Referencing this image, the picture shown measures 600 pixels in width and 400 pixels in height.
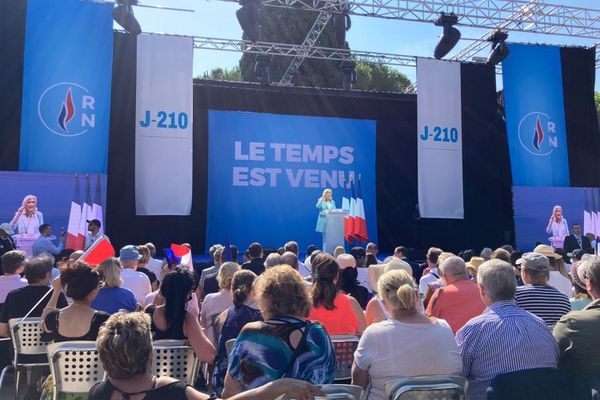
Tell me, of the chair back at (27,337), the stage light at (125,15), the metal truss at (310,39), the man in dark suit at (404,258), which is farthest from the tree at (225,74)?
the chair back at (27,337)

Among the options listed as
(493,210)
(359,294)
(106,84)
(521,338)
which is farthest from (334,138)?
(521,338)

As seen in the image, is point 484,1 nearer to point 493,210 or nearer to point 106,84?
point 493,210

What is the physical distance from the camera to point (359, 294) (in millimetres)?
3541

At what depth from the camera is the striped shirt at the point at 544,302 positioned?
8.58 ft

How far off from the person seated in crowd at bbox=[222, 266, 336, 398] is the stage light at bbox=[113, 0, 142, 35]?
7667 mm

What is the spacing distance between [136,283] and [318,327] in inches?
96.1

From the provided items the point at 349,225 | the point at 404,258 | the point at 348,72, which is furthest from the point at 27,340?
the point at 348,72

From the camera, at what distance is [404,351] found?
1966mm

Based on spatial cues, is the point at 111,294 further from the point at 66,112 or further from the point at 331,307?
the point at 66,112

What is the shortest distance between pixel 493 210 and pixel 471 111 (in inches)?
87.0

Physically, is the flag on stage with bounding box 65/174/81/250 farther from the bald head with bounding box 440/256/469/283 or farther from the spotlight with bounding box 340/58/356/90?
the bald head with bounding box 440/256/469/283

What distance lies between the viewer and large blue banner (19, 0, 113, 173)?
7938 mm

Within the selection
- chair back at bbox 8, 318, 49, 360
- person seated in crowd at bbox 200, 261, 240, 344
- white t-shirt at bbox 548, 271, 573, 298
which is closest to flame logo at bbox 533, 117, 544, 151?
white t-shirt at bbox 548, 271, 573, 298

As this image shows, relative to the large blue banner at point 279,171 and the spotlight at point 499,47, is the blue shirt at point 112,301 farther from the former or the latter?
the spotlight at point 499,47
